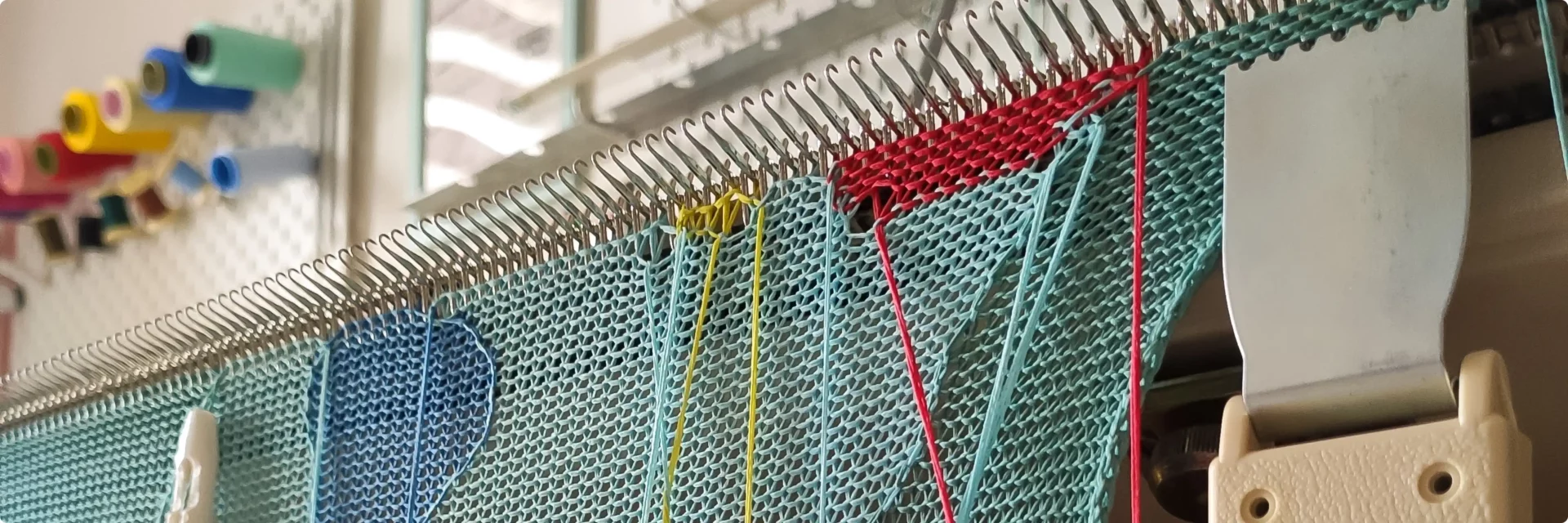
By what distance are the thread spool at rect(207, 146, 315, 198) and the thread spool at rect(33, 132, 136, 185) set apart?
0.26 m

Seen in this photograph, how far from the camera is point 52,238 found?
1.54m

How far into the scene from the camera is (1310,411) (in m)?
0.43

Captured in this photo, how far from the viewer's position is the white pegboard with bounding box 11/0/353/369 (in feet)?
4.06

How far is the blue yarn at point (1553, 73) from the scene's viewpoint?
1.31ft

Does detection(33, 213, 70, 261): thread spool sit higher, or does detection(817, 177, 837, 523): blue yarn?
detection(33, 213, 70, 261): thread spool

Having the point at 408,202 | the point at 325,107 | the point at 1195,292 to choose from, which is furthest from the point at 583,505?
the point at 325,107

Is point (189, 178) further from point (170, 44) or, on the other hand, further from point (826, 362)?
Result: point (826, 362)

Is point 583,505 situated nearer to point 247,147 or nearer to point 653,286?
point 653,286

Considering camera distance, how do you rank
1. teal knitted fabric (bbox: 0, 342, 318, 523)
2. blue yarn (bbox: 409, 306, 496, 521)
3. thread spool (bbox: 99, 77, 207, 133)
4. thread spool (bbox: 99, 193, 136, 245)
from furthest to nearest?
thread spool (bbox: 99, 193, 136, 245)
thread spool (bbox: 99, 77, 207, 133)
teal knitted fabric (bbox: 0, 342, 318, 523)
blue yarn (bbox: 409, 306, 496, 521)

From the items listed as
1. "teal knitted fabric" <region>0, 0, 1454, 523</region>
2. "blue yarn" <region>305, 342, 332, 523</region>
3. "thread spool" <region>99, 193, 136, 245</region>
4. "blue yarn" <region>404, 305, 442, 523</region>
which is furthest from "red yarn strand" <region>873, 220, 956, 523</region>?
"thread spool" <region>99, 193, 136, 245</region>

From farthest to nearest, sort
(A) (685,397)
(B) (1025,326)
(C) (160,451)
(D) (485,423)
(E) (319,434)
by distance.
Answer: (C) (160,451)
(E) (319,434)
(D) (485,423)
(A) (685,397)
(B) (1025,326)

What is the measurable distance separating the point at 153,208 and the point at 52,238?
250 mm

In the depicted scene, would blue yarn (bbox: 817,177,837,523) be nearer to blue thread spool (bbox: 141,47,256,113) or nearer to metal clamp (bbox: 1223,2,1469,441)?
metal clamp (bbox: 1223,2,1469,441)

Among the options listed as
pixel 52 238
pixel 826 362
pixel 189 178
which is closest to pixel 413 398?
pixel 826 362
